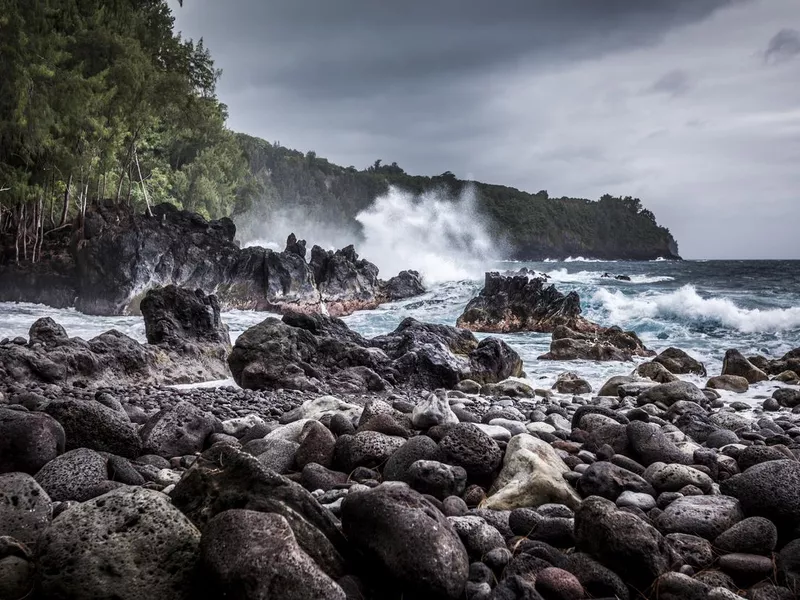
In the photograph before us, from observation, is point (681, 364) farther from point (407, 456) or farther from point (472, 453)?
point (407, 456)

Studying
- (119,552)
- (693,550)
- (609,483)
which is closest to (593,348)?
(609,483)

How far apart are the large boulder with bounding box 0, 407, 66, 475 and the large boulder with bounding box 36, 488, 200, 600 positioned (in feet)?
5.21

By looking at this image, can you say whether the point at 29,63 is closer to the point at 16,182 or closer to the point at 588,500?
the point at 16,182

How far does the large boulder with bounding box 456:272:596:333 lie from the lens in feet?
70.6

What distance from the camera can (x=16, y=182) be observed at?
2069 cm

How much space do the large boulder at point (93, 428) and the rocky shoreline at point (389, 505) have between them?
2 centimetres

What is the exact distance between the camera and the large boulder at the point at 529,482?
3814 millimetres

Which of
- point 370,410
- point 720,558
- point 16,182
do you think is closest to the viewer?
point 720,558

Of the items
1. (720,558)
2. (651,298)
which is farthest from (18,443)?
(651,298)

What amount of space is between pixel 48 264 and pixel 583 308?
2286cm

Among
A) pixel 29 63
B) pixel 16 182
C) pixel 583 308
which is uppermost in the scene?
pixel 29 63

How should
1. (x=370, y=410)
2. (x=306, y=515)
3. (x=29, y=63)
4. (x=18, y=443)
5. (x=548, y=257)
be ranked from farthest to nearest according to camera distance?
(x=548, y=257) → (x=29, y=63) → (x=370, y=410) → (x=18, y=443) → (x=306, y=515)

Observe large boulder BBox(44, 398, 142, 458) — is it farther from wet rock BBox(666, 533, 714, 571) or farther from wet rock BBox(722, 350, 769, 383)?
wet rock BBox(722, 350, 769, 383)

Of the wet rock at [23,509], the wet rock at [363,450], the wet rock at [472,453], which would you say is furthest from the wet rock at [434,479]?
the wet rock at [23,509]
